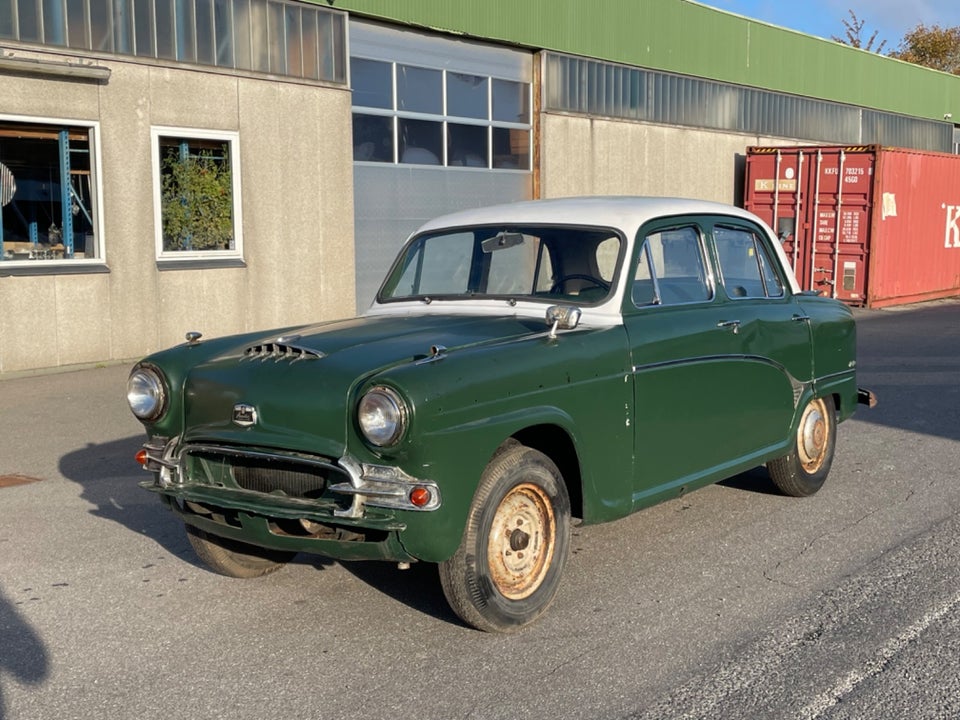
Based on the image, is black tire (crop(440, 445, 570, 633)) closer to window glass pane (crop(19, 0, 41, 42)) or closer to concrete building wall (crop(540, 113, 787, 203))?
window glass pane (crop(19, 0, 41, 42))

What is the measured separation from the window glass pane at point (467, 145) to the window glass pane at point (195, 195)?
4.34 m

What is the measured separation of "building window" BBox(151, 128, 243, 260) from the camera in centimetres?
1398

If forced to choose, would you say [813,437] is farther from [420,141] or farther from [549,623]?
[420,141]

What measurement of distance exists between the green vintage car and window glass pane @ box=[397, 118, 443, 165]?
36.4ft

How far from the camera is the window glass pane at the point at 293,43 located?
49.7 feet

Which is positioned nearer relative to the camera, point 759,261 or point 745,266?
point 745,266

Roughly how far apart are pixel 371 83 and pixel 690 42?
29.7 feet

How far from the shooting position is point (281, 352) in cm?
478

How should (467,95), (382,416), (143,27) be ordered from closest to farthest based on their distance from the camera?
1. (382,416)
2. (143,27)
3. (467,95)

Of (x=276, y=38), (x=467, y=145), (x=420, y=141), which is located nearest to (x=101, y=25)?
(x=276, y=38)

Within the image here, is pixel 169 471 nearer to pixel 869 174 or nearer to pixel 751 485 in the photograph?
pixel 751 485

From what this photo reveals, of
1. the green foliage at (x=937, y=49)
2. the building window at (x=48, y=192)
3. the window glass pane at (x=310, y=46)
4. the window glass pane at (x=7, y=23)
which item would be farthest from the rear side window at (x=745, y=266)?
the green foliage at (x=937, y=49)

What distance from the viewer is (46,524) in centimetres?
626

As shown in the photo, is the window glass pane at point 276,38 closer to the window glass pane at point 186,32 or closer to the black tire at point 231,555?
the window glass pane at point 186,32
